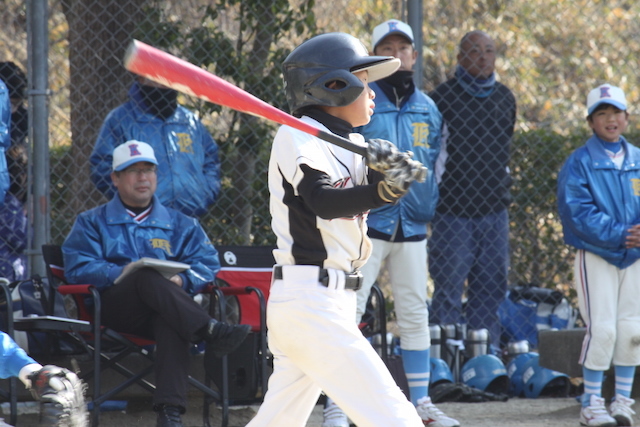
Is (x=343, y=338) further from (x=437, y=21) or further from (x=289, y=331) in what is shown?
(x=437, y=21)

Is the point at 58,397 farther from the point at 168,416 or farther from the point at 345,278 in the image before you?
the point at 168,416

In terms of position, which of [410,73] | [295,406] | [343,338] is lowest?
[295,406]

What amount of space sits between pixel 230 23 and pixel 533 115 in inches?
224

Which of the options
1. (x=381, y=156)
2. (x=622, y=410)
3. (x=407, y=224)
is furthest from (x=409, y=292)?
(x=381, y=156)

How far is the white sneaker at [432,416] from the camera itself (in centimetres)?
468

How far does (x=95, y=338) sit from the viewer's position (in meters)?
4.26

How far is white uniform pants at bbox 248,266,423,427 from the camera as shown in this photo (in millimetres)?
2711

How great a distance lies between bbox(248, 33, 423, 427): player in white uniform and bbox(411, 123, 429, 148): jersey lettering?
188cm

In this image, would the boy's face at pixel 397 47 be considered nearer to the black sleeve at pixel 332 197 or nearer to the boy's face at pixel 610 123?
the boy's face at pixel 610 123

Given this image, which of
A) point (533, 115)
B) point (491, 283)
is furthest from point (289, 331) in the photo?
point (533, 115)

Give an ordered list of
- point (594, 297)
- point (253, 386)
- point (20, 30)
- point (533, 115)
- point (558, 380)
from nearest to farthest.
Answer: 1. point (253, 386)
2. point (594, 297)
3. point (558, 380)
4. point (20, 30)
5. point (533, 115)

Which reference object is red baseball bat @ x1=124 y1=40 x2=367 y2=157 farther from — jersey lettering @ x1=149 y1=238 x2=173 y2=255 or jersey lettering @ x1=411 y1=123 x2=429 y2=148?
jersey lettering @ x1=411 y1=123 x2=429 y2=148

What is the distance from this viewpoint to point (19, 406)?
16.6 feet

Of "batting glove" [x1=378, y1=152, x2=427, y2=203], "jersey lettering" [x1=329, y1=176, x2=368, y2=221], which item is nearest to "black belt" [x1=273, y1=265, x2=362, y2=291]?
"jersey lettering" [x1=329, y1=176, x2=368, y2=221]
